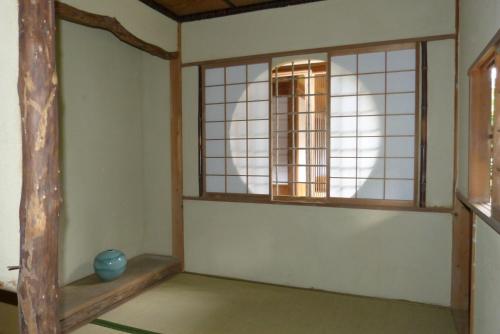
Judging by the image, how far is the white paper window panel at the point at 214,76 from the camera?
13.8 ft

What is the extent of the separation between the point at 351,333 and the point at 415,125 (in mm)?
1907

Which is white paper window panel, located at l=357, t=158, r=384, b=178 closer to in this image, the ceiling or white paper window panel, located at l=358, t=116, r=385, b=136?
white paper window panel, located at l=358, t=116, r=385, b=136

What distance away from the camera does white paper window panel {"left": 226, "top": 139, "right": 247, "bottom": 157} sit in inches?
163

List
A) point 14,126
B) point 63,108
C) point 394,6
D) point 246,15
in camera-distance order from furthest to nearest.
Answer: point 246,15 < point 63,108 < point 394,6 < point 14,126

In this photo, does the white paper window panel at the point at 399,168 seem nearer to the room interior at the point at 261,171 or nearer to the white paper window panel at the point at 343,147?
the room interior at the point at 261,171

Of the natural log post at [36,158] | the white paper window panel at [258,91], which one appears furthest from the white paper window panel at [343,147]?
the natural log post at [36,158]

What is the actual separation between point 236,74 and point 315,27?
3.23 feet

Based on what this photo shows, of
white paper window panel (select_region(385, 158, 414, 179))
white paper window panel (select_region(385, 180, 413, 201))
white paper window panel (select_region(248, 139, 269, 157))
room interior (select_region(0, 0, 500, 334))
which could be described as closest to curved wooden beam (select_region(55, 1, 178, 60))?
room interior (select_region(0, 0, 500, 334))

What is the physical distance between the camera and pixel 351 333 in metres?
2.85

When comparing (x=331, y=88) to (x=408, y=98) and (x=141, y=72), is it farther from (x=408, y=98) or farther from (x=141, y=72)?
(x=141, y=72)

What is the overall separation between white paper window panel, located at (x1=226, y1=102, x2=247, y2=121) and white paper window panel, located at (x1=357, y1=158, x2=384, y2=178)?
1.36m

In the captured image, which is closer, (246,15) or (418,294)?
(418,294)

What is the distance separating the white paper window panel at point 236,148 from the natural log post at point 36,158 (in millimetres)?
2439

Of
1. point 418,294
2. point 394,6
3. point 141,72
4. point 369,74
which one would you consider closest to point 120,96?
point 141,72
